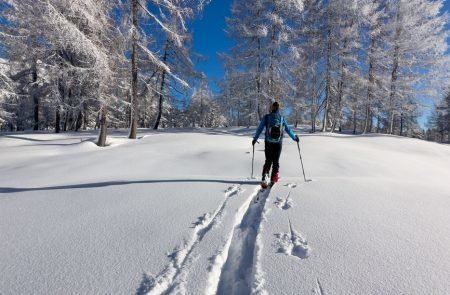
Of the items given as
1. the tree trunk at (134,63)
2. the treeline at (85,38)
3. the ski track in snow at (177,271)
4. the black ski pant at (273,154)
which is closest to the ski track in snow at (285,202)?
the black ski pant at (273,154)

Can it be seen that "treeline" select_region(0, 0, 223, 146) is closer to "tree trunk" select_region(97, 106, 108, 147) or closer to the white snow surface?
"tree trunk" select_region(97, 106, 108, 147)

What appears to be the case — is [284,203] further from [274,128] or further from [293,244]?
[274,128]

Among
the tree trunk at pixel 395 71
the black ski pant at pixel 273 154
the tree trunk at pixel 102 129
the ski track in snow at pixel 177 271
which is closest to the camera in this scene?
the ski track in snow at pixel 177 271

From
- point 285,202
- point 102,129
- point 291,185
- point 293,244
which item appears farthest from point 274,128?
point 102,129

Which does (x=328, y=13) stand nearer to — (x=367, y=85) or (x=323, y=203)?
(x=367, y=85)

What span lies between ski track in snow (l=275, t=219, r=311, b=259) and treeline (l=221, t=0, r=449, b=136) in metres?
15.1

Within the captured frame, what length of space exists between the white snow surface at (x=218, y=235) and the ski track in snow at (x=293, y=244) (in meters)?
0.01

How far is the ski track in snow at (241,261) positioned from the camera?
6.88 feet

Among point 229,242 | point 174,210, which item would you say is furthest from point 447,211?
point 174,210

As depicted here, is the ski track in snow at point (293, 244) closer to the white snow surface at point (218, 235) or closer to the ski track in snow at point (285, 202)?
the white snow surface at point (218, 235)

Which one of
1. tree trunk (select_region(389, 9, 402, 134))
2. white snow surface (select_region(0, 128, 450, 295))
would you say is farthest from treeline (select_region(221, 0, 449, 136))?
white snow surface (select_region(0, 128, 450, 295))

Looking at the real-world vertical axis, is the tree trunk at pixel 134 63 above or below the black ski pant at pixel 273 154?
above

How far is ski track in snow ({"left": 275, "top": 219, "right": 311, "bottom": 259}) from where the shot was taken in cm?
255

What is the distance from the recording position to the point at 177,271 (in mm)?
2262
